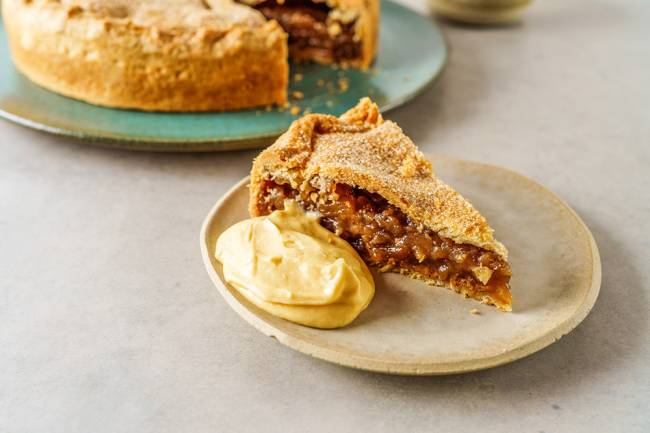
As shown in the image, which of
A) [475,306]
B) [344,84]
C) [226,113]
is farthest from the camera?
[344,84]

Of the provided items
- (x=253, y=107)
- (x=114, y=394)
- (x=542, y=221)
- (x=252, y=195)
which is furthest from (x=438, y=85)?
(x=114, y=394)

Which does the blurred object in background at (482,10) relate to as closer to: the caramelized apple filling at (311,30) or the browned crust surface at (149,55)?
the caramelized apple filling at (311,30)

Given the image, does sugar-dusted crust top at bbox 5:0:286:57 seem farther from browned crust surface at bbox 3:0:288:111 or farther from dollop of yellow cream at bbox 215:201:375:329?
dollop of yellow cream at bbox 215:201:375:329

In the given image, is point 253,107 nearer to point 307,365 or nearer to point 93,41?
point 93,41

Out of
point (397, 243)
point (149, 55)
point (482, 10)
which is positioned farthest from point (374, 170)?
point (482, 10)

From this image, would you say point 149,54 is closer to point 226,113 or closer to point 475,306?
point 226,113

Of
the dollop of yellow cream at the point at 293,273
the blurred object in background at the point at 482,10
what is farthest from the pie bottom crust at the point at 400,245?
the blurred object in background at the point at 482,10

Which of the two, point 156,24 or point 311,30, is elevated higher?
point 156,24
